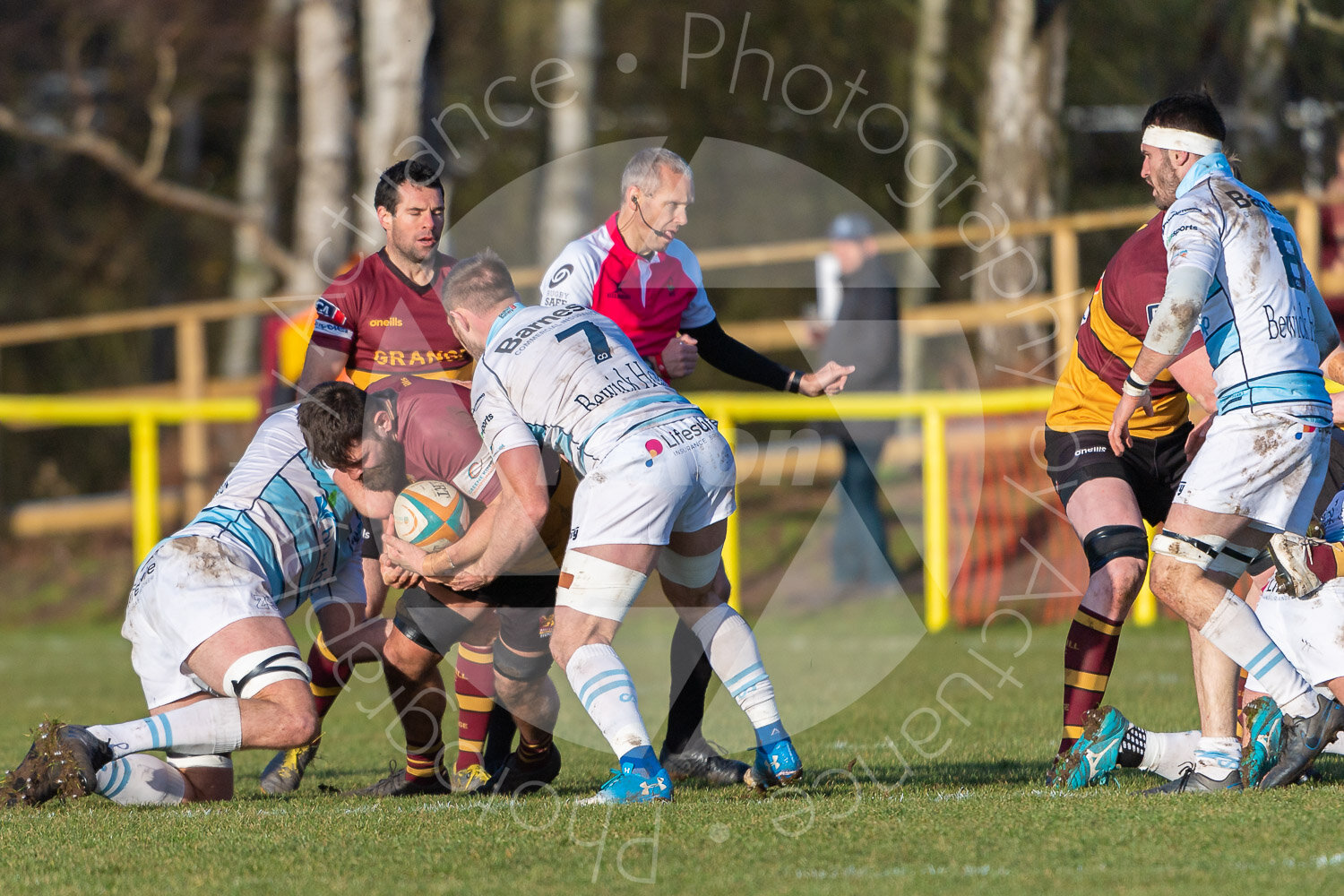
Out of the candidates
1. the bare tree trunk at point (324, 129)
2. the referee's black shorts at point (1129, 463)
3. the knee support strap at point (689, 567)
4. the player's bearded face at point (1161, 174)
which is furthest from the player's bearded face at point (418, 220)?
the bare tree trunk at point (324, 129)

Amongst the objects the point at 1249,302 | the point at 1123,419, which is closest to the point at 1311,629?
the point at 1123,419

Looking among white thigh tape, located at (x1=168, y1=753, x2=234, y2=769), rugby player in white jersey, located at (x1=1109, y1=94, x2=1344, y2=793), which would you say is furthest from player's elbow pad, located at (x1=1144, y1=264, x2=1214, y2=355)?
white thigh tape, located at (x1=168, y1=753, x2=234, y2=769)

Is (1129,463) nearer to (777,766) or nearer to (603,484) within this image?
(777,766)

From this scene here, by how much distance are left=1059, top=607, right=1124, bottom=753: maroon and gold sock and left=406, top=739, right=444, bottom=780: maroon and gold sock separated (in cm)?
232

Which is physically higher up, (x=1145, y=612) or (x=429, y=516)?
(x=429, y=516)

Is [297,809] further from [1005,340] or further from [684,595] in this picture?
[1005,340]

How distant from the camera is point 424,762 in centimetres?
579

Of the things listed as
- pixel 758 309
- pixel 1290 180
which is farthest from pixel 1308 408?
pixel 758 309

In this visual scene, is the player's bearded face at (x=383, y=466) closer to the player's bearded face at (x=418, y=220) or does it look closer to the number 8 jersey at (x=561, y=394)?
the number 8 jersey at (x=561, y=394)

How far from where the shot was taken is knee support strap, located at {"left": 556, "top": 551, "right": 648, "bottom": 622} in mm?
4992

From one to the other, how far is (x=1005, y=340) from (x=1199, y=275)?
412 inches

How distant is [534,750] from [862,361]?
287 inches

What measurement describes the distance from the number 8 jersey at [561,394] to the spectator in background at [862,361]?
7.31 meters

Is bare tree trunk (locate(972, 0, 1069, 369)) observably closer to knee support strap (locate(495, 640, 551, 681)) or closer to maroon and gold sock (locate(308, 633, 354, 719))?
maroon and gold sock (locate(308, 633, 354, 719))
